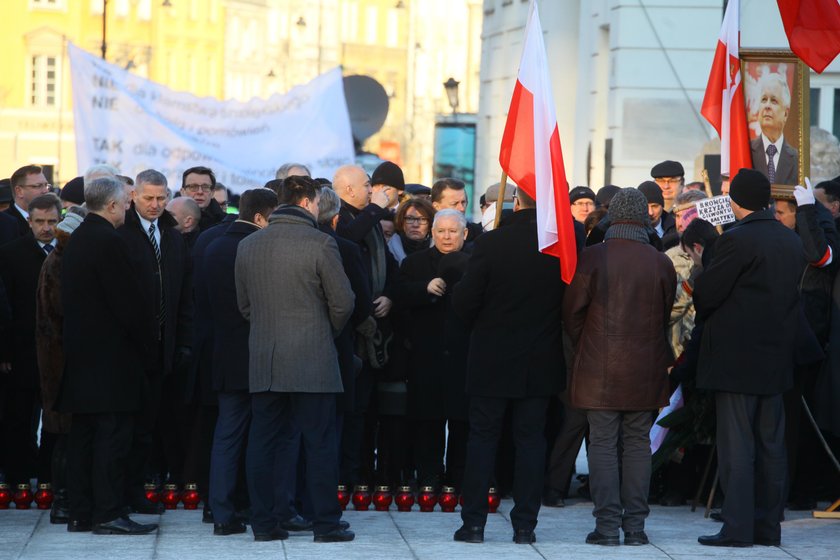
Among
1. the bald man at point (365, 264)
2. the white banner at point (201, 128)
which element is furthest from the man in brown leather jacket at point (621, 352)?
the white banner at point (201, 128)

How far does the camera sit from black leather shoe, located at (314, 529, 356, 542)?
9844 millimetres

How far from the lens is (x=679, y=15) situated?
68.6 feet

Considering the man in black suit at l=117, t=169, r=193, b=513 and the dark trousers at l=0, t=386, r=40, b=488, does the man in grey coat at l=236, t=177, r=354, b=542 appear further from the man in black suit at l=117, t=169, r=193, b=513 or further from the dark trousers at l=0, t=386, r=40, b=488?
the dark trousers at l=0, t=386, r=40, b=488

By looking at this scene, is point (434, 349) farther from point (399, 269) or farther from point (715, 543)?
point (715, 543)

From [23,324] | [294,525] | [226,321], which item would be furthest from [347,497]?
[23,324]

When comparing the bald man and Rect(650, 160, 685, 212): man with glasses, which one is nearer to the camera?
the bald man

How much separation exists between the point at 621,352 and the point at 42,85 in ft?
223

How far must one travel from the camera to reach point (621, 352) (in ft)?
32.0

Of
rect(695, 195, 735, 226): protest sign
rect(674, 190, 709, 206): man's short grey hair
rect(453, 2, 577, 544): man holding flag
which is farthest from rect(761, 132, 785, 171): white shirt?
rect(453, 2, 577, 544): man holding flag

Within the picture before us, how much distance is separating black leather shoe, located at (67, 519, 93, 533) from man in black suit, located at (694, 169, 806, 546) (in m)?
3.60

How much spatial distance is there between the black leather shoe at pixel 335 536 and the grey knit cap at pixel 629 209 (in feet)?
7.85

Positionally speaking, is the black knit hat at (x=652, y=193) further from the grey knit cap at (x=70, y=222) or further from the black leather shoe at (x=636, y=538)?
the grey knit cap at (x=70, y=222)

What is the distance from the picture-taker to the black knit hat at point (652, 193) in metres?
13.0

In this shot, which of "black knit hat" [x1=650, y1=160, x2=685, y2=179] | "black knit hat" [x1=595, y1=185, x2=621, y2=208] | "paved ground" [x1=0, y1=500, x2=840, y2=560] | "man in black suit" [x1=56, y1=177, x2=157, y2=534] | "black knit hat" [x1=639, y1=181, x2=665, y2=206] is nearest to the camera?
"paved ground" [x1=0, y1=500, x2=840, y2=560]
